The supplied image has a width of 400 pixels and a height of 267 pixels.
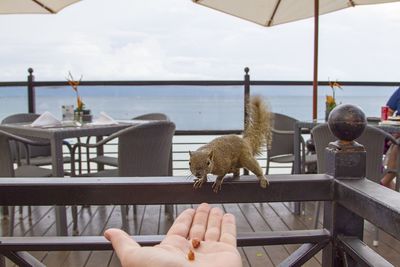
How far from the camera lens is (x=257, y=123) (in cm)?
145

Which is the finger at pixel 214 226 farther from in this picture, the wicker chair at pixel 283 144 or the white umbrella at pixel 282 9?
the white umbrella at pixel 282 9

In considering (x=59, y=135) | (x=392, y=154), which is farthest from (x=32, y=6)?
(x=392, y=154)

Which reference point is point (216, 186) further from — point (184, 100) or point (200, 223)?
point (184, 100)

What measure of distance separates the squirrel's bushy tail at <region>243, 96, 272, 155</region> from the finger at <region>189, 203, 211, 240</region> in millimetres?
485

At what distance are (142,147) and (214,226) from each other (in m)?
2.13

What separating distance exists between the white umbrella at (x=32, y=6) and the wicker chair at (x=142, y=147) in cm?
207

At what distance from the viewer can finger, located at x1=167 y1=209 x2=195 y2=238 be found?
95cm

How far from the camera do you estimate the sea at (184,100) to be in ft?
16.0

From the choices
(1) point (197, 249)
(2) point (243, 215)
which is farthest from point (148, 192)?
(2) point (243, 215)

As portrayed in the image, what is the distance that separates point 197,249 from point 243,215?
2903 millimetres

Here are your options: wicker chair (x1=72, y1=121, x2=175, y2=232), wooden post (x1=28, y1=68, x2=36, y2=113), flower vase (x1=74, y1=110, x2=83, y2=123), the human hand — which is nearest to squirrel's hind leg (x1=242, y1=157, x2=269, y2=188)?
the human hand

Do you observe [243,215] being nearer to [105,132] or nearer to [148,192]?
[105,132]

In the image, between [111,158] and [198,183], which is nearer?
[198,183]

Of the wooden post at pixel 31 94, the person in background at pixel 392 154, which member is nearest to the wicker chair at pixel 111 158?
the wooden post at pixel 31 94
